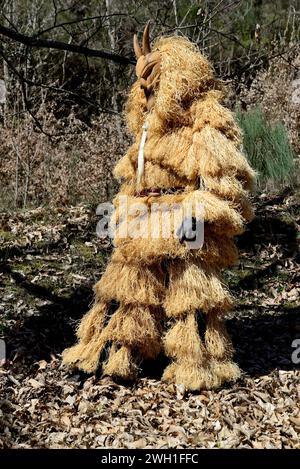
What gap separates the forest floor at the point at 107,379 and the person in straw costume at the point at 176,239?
200 millimetres

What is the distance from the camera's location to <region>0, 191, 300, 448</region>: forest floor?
3762mm

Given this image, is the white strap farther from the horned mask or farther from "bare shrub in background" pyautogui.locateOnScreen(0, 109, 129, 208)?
"bare shrub in background" pyautogui.locateOnScreen(0, 109, 129, 208)

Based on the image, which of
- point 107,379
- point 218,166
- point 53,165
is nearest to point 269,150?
point 53,165

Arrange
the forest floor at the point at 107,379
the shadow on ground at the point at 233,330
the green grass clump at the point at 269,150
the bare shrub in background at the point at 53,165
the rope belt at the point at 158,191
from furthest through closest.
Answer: the bare shrub in background at the point at 53,165
the green grass clump at the point at 269,150
the shadow on ground at the point at 233,330
the rope belt at the point at 158,191
the forest floor at the point at 107,379

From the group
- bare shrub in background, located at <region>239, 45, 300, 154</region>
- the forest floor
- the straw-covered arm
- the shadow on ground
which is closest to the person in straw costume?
the straw-covered arm

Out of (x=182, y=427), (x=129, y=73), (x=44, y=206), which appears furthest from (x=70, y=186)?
(x=182, y=427)

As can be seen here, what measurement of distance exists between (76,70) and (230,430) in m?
9.59

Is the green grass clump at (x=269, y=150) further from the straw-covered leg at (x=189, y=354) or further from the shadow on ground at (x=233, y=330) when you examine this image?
the straw-covered leg at (x=189, y=354)

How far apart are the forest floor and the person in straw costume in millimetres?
200

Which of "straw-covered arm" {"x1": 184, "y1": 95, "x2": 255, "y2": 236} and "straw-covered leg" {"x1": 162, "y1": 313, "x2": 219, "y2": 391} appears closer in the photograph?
"straw-covered arm" {"x1": 184, "y1": 95, "x2": 255, "y2": 236}

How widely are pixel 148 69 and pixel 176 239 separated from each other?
43.6 inches

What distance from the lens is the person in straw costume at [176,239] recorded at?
394 cm

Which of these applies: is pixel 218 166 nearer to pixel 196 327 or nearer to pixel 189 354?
pixel 196 327

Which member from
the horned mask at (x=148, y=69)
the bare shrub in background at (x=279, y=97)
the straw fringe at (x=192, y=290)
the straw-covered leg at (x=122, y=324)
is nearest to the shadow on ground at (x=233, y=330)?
the straw-covered leg at (x=122, y=324)
